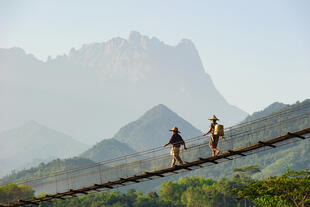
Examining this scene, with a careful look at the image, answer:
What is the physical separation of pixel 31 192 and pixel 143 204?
24.0m

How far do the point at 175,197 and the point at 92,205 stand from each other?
74.0ft

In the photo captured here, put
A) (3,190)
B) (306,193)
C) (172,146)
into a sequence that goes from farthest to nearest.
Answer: (3,190)
(306,193)
(172,146)

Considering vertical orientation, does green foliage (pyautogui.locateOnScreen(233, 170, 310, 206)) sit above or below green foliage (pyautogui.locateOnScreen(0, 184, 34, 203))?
below

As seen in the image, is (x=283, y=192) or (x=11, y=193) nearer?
(x=283, y=192)

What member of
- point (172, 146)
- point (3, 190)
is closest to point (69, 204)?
point (3, 190)

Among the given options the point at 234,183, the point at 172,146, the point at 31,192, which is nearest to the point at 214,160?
the point at 172,146

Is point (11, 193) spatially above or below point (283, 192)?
above

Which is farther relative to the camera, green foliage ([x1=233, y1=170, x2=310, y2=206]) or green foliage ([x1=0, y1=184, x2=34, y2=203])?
green foliage ([x1=0, y1=184, x2=34, y2=203])

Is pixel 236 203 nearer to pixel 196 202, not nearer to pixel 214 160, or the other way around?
pixel 196 202

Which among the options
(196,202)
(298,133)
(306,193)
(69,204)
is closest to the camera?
(298,133)

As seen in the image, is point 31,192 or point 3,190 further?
point 31,192

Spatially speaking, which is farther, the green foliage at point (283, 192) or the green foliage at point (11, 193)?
the green foliage at point (11, 193)

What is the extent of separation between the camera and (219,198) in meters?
116

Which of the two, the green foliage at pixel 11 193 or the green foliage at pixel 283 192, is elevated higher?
the green foliage at pixel 11 193
